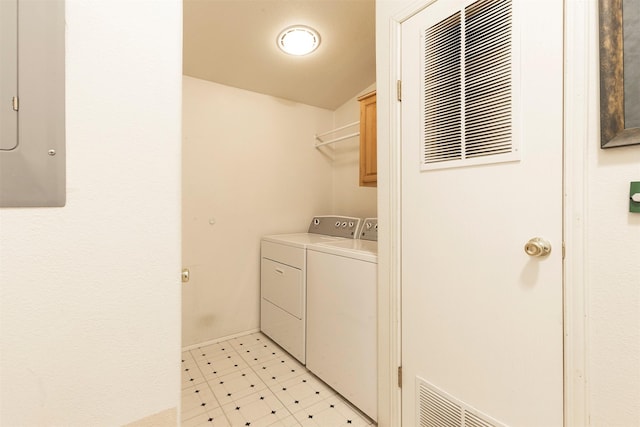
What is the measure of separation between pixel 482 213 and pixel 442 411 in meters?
0.83

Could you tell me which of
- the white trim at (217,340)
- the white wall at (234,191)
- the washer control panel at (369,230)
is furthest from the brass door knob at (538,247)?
the white trim at (217,340)

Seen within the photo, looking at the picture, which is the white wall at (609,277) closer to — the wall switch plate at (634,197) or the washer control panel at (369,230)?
the wall switch plate at (634,197)

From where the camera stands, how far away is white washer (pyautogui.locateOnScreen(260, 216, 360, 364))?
2072 millimetres

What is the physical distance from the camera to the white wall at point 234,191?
7.62 ft

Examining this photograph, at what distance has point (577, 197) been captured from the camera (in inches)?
33.7

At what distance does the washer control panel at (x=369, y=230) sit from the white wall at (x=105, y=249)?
1.62 metres

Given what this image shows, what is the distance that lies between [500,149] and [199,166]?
82.8 inches

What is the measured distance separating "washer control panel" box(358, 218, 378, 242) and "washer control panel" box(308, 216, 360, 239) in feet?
0.22

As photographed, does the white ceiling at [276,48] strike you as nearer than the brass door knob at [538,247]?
No

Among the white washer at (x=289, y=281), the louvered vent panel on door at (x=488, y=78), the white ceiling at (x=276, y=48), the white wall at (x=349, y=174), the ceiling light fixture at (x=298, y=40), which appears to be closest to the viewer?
the louvered vent panel on door at (x=488, y=78)

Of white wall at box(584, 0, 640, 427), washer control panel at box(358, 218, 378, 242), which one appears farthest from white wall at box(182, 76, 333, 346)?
white wall at box(584, 0, 640, 427)

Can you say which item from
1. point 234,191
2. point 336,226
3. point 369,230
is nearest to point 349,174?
point 336,226

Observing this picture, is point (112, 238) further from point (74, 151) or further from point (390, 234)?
point (390, 234)

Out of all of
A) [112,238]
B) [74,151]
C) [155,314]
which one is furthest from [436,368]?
[74,151]
